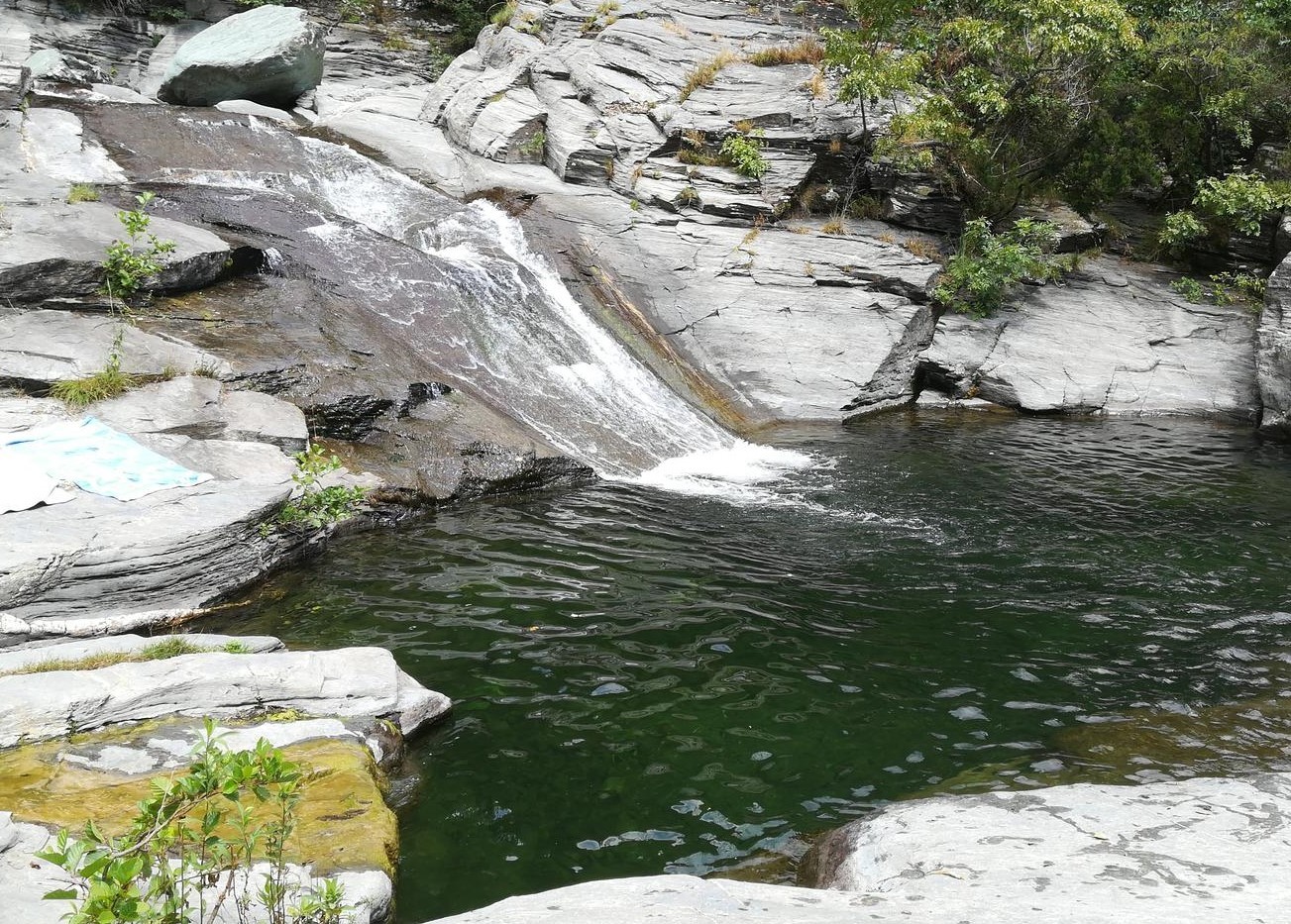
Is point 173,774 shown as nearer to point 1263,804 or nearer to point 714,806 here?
point 714,806

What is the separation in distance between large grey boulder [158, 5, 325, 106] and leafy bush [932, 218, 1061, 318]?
642 inches

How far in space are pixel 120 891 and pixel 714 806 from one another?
11.9ft

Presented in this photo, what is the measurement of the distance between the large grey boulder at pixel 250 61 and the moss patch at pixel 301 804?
20.2 meters

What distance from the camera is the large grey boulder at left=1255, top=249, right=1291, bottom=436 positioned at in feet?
55.9

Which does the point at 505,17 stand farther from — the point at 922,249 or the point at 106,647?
the point at 106,647

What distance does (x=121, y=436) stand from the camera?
30.6 ft

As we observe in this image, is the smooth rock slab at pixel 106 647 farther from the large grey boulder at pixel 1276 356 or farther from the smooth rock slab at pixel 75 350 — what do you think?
the large grey boulder at pixel 1276 356

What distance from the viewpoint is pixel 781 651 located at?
26.2 ft

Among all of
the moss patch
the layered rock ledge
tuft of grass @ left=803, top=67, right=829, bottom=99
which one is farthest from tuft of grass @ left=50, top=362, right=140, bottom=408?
tuft of grass @ left=803, top=67, right=829, bottom=99

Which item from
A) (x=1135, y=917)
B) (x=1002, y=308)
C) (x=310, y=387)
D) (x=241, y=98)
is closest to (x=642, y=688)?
(x=1135, y=917)

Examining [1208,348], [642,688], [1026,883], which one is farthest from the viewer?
[1208,348]

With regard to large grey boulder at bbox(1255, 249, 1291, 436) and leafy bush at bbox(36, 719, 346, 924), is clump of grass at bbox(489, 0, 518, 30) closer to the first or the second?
large grey boulder at bbox(1255, 249, 1291, 436)

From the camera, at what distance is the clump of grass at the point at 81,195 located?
13611 millimetres

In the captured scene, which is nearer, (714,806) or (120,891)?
(120,891)
